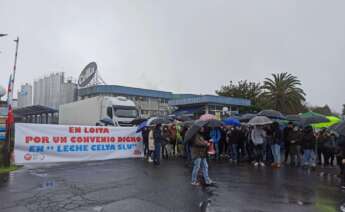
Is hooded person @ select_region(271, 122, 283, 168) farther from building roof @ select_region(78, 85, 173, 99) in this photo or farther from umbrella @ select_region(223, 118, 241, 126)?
building roof @ select_region(78, 85, 173, 99)

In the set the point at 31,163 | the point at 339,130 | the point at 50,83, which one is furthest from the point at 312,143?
the point at 50,83

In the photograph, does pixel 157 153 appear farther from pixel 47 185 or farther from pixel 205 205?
pixel 205 205

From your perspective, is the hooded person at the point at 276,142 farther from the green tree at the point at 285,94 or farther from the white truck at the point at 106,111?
the green tree at the point at 285,94

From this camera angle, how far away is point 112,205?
679 cm

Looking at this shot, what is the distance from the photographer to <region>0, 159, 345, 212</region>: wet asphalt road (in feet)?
22.1

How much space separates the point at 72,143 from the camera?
49.9 ft

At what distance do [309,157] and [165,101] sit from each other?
168ft

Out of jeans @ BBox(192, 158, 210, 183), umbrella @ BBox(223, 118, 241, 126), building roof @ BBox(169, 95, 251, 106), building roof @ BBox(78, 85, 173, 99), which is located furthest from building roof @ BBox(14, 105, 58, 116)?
jeans @ BBox(192, 158, 210, 183)

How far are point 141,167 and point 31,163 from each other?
4895mm

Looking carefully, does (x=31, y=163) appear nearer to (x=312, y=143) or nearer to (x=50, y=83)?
(x=312, y=143)

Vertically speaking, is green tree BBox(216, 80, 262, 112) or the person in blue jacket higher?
green tree BBox(216, 80, 262, 112)

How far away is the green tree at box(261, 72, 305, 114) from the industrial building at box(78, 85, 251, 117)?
4236 mm

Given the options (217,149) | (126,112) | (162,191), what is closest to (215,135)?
(217,149)

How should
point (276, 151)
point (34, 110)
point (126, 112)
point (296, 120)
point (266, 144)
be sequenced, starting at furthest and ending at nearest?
point (34, 110), point (126, 112), point (296, 120), point (266, 144), point (276, 151)
